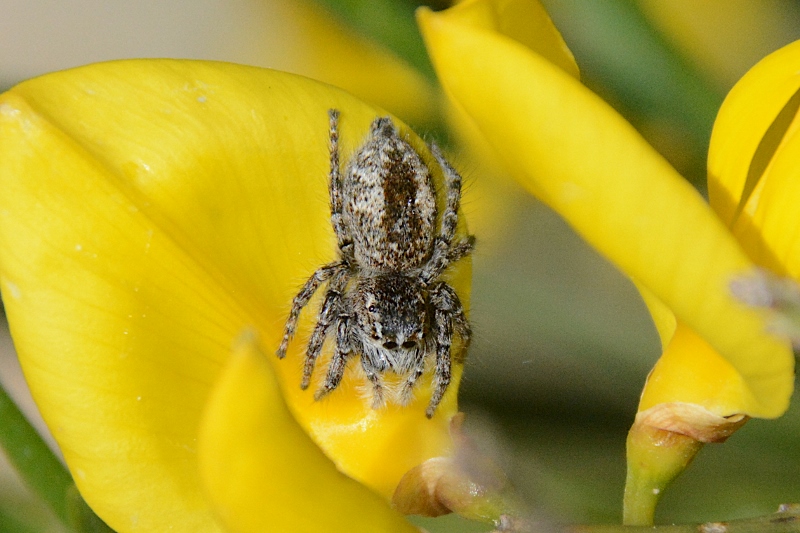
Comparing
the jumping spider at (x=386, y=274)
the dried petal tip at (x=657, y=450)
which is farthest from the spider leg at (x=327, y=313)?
the dried petal tip at (x=657, y=450)

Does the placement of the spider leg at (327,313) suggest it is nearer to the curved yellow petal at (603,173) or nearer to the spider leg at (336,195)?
the spider leg at (336,195)

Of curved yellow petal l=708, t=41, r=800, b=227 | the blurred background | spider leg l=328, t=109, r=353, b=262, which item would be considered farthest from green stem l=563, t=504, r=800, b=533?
spider leg l=328, t=109, r=353, b=262

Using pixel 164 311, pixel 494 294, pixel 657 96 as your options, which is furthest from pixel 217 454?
pixel 494 294

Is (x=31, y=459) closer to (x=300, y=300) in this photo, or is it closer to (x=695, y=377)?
(x=300, y=300)

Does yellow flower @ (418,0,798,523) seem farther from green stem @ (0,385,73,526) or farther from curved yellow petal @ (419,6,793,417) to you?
green stem @ (0,385,73,526)

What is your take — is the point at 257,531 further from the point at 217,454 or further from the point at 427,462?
the point at 427,462

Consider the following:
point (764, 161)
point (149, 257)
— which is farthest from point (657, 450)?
point (149, 257)
